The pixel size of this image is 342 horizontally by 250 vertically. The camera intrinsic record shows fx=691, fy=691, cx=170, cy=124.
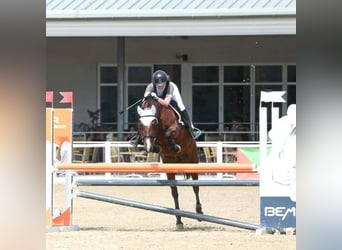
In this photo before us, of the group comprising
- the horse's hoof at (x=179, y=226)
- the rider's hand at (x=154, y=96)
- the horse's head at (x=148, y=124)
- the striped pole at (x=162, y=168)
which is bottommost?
the horse's hoof at (x=179, y=226)

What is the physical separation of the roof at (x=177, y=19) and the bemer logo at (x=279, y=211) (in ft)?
27.2

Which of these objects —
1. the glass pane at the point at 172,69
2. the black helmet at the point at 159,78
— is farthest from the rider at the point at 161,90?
the glass pane at the point at 172,69

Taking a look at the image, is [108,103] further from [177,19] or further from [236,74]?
[177,19]

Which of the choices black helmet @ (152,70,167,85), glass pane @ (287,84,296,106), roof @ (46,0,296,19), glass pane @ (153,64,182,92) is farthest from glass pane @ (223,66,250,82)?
black helmet @ (152,70,167,85)

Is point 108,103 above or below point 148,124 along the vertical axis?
above

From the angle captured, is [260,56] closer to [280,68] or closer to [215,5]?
[280,68]

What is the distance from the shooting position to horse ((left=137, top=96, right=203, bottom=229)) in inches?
312

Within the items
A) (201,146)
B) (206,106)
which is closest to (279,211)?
(201,146)

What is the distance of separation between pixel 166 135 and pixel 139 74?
1081 centimetres

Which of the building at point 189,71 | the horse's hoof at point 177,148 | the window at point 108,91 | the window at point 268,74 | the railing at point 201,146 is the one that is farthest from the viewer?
the window at point 108,91

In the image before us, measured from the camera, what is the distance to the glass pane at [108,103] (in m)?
18.9

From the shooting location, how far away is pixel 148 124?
7.91 metres

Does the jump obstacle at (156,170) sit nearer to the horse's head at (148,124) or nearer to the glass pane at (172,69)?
the horse's head at (148,124)
